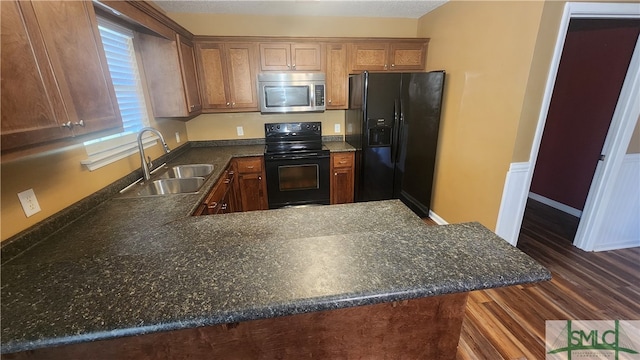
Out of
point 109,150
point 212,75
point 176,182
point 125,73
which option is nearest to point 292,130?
point 212,75

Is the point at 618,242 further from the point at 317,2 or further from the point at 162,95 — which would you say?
the point at 162,95

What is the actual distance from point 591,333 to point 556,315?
18 centimetres

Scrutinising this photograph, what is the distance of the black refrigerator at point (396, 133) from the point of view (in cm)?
275

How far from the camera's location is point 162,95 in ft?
7.93

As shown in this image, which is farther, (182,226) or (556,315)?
(556,315)

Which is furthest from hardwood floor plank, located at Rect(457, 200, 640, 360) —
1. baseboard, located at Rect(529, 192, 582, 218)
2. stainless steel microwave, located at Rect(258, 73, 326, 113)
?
stainless steel microwave, located at Rect(258, 73, 326, 113)

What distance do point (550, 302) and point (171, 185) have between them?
3154 millimetres

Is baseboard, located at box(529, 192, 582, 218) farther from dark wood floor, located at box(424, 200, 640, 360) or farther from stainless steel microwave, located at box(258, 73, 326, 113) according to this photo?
stainless steel microwave, located at box(258, 73, 326, 113)

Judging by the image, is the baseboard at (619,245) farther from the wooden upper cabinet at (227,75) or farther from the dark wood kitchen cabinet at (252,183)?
the wooden upper cabinet at (227,75)

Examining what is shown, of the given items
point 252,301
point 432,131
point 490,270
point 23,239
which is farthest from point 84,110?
point 432,131

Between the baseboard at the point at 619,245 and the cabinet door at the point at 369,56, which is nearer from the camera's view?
the baseboard at the point at 619,245

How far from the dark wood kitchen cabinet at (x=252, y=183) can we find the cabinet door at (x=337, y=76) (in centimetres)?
118

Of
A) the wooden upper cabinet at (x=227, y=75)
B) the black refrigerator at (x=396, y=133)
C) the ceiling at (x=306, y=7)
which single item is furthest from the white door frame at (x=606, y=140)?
the wooden upper cabinet at (x=227, y=75)

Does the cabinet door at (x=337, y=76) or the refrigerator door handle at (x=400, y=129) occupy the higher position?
the cabinet door at (x=337, y=76)
